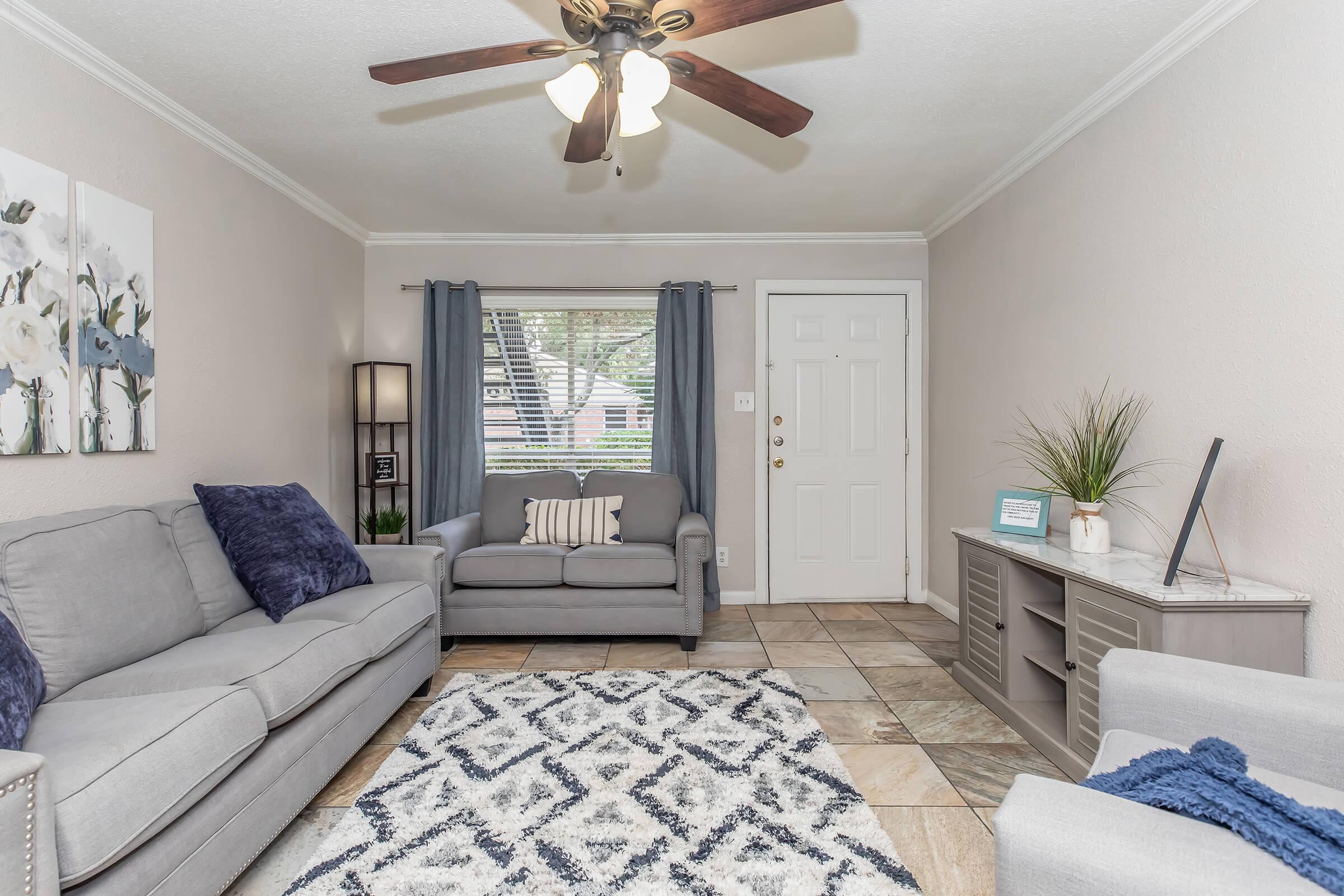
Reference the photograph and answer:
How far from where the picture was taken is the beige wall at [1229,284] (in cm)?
175

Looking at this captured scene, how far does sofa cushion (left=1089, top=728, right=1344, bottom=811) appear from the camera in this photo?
1156 mm

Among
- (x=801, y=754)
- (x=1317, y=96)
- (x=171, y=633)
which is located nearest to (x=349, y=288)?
(x=171, y=633)

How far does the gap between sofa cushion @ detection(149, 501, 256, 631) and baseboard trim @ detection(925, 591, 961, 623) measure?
11.8ft

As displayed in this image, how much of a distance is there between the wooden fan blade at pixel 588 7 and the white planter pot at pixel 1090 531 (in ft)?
7.45

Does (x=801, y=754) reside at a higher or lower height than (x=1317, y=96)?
lower

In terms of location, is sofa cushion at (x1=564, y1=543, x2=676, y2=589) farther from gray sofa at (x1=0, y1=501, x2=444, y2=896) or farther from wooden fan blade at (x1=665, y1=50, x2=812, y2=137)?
wooden fan blade at (x1=665, y1=50, x2=812, y2=137)

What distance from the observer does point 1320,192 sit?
5.74 ft

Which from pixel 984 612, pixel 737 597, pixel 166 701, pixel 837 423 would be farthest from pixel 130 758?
pixel 837 423

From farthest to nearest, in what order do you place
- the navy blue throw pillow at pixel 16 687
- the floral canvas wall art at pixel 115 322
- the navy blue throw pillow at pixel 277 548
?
the navy blue throw pillow at pixel 277 548, the floral canvas wall art at pixel 115 322, the navy blue throw pillow at pixel 16 687

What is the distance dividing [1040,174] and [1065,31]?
0.97 meters

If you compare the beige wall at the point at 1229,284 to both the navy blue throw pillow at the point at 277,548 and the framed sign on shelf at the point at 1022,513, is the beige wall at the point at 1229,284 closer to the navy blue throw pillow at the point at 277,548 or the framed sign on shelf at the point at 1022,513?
the framed sign on shelf at the point at 1022,513

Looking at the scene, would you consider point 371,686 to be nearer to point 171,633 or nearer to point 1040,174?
point 171,633

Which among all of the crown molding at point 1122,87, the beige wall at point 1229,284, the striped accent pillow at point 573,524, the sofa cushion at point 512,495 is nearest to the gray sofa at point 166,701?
the striped accent pillow at point 573,524

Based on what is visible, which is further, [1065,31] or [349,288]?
[349,288]
